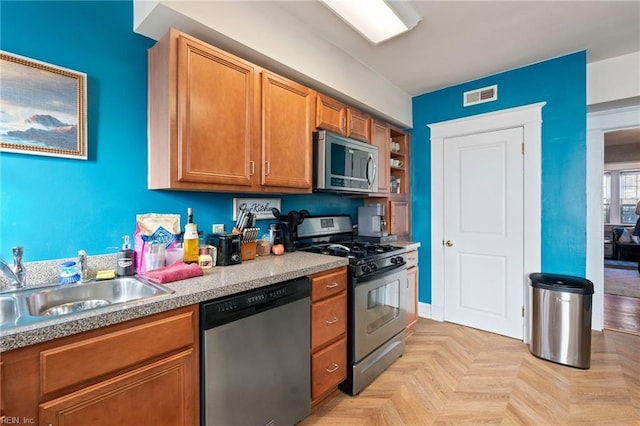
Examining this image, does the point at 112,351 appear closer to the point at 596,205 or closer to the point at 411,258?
the point at 411,258

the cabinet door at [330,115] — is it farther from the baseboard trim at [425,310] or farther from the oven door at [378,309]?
the baseboard trim at [425,310]

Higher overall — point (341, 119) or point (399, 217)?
point (341, 119)

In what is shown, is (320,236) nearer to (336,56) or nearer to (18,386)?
(336,56)

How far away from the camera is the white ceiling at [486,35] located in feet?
6.60

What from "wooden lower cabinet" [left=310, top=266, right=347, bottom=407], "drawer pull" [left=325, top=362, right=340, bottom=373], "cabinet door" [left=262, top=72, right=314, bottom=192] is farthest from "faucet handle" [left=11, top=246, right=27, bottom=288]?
"drawer pull" [left=325, top=362, right=340, bottom=373]

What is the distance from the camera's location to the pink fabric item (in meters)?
1.41

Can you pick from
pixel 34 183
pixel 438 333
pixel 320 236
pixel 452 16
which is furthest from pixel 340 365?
pixel 452 16

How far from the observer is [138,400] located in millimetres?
1108

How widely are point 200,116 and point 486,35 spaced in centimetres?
228

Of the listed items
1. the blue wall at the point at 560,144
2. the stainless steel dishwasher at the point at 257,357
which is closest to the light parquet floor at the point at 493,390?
the stainless steel dishwasher at the point at 257,357

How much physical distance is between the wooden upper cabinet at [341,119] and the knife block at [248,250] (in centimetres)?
106

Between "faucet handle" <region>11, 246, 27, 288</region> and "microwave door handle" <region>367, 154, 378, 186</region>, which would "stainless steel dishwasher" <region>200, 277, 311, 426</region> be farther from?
"microwave door handle" <region>367, 154, 378, 186</region>

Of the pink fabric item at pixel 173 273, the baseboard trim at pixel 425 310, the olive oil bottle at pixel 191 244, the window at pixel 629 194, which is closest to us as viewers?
the pink fabric item at pixel 173 273
